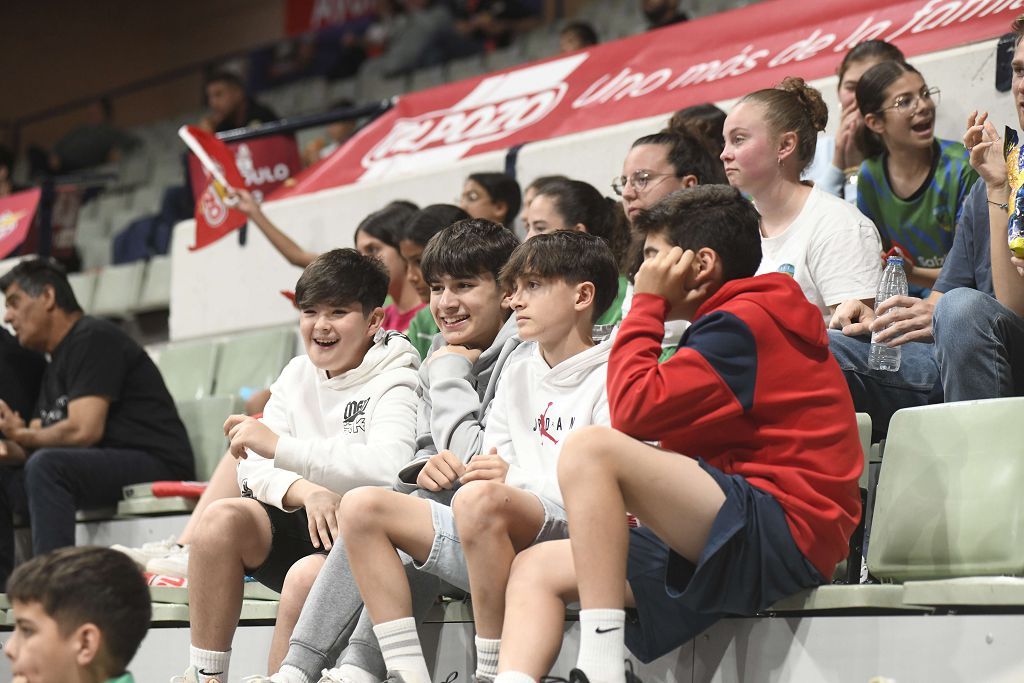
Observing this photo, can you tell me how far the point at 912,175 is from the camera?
350cm

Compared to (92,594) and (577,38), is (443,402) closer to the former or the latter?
(92,594)

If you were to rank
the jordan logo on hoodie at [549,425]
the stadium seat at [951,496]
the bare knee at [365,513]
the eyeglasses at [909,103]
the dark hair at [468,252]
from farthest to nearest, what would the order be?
1. the eyeglasses at [909,103]
2. the dark hair at [468,252]
3. the jordan logo on hoodie at [549,425]
4. the bare knee at [365,513]
5. the stadium seat at [951,496]

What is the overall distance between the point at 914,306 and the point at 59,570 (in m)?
1.81

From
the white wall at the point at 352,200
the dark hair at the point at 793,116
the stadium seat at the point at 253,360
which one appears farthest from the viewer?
the stadium seat at the point at 253,360

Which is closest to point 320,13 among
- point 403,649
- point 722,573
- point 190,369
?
point 190,369

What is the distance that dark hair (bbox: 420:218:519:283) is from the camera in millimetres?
2990

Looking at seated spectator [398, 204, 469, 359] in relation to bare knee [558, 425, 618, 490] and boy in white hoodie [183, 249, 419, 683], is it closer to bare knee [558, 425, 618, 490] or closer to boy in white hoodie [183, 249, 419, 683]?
boy in white hoodie [183, 249, 419, 683]

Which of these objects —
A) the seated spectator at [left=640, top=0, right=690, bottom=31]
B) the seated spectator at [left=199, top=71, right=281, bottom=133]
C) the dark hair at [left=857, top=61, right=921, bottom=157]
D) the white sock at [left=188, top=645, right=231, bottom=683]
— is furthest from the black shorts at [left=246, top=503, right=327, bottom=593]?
the seated spectator at [left=199, top=71, right=281, bottom=133]

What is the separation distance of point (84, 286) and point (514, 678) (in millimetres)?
6026

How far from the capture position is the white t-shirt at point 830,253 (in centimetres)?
312

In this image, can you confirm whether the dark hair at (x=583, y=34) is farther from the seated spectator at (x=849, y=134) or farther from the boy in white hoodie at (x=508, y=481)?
the boy in white hoodie at (x=508, y=481)

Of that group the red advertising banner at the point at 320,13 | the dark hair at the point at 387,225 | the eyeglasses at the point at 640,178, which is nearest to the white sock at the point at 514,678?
the eyeglasses at the point at 640,178

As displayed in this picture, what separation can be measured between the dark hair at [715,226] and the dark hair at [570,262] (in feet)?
0.87

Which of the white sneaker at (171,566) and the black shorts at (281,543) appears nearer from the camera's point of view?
the black shorts at (281,543)
